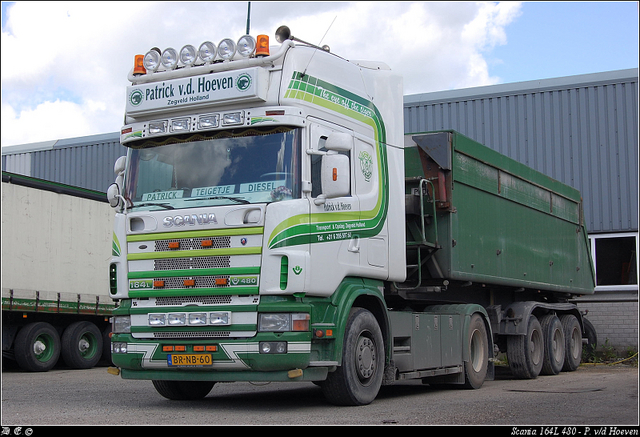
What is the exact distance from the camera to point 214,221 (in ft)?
27.5

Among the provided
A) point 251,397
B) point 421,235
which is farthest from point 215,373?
point 421,235

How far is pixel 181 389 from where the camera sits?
32.8 ft

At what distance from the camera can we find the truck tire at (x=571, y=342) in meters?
15.9

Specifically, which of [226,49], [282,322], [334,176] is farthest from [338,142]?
[282,322]

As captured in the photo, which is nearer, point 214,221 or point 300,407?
point 214,221

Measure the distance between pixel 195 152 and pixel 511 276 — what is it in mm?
6753

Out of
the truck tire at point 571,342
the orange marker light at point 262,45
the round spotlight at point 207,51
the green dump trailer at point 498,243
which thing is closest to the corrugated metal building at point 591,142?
the green dump trailer at point 498,243

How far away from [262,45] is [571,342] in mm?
10318

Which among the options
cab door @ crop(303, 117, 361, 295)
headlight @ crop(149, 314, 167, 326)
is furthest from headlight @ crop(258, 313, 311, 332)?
headlight @ crop(149, 314, 167, 326)

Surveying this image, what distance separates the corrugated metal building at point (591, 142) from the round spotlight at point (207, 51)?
1406 cm

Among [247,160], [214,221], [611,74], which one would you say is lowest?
[214,221]

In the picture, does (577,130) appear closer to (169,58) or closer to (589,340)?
(589,340)

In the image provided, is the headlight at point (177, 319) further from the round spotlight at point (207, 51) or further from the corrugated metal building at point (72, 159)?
the corrugated metal building at point (72, 159)
